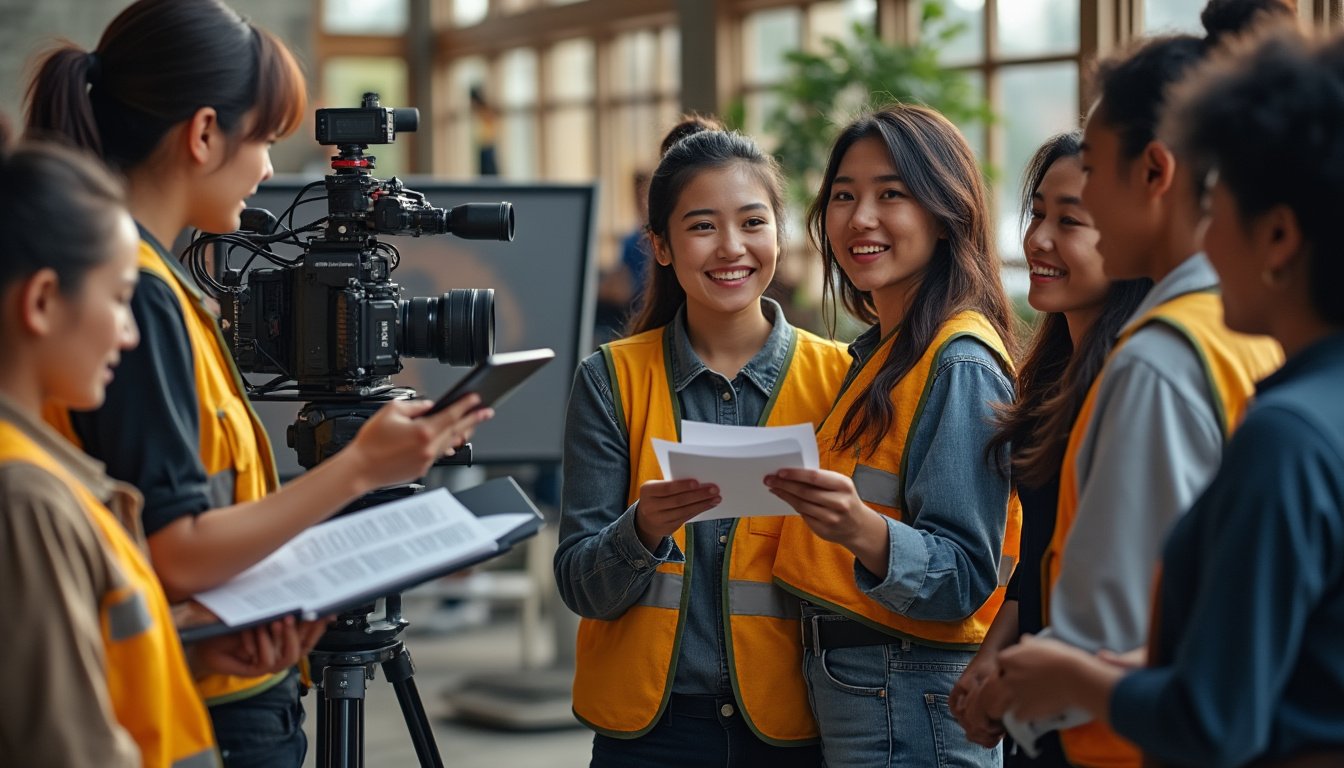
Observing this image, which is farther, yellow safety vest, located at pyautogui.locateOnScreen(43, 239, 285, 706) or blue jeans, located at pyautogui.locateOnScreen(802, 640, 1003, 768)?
blue jeans, located at pyautogui.locateOnScreen(802, 640, 1003, 768)

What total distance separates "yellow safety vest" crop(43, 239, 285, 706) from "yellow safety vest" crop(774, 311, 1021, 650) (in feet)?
1.94

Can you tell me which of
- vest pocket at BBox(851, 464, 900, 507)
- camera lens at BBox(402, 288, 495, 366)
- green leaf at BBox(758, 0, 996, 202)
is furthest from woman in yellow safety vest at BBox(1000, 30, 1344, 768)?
green leaf at BBox(758, 0, 996, 202)

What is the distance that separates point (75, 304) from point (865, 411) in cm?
88

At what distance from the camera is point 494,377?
134cm

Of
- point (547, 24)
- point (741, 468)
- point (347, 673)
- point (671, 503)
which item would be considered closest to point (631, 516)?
point (671, 503)

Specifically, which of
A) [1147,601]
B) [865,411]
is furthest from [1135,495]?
[865,411]

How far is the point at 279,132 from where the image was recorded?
1457 mm

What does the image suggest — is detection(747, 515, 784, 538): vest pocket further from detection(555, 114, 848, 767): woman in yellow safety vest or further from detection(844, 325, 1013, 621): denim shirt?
detection(844, 325, 1013, 621): denim shirt

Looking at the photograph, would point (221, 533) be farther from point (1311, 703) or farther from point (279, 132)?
point (1311, 703)

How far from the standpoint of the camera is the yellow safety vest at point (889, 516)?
1598 mm

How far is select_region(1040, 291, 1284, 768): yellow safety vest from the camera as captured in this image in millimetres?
1141

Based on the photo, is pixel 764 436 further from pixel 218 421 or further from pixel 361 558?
pixel 218 421

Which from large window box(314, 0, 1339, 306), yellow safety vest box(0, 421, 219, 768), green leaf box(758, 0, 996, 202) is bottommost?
yellow safety vest box(0, 421, 219, 768)

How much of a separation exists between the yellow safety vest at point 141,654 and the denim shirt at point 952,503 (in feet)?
2.39
